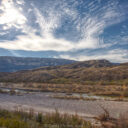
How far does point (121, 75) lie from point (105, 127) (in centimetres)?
7170

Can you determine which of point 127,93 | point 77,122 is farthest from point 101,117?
point 127,93

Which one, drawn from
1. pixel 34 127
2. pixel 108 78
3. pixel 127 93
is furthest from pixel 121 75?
pixel 34 127

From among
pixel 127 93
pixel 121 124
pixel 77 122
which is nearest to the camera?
pixel 121 124

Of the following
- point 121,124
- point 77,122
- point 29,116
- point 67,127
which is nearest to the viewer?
point 121,124

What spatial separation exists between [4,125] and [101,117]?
19.8 feet

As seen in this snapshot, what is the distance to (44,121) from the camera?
8023 mm

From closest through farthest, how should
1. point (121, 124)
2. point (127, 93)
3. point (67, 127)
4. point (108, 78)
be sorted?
1. point (121, 124)
2. point (67, 127)
3. point (127, 93)
4. point (108, 78)

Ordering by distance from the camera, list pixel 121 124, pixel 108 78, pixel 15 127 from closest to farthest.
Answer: pixel 15 127, pixel 121 124, pixel 108 78

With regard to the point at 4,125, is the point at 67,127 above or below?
below

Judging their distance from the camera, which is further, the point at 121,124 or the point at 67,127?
the point at 67,127

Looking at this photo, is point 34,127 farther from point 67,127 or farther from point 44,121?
point 44,121

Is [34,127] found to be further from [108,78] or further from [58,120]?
[108,78]

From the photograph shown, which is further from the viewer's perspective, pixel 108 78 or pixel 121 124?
pixel 108 78

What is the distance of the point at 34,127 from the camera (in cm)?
581
